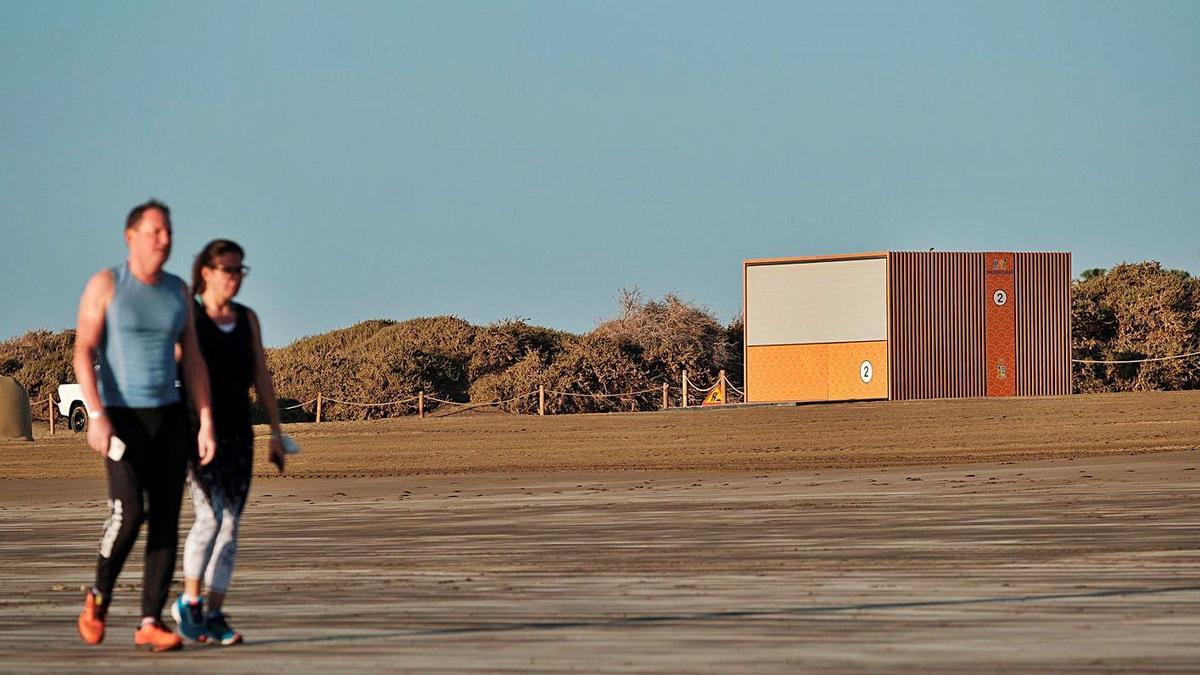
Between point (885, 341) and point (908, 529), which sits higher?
point (885, 341)

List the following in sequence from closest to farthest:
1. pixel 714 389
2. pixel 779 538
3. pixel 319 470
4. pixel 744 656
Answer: pixel 744 656
pixel 779 538
pixel 319 470
pixel 714 389

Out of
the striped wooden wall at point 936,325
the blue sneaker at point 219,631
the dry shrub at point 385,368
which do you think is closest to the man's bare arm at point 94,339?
the blue sneaker at point 219,631

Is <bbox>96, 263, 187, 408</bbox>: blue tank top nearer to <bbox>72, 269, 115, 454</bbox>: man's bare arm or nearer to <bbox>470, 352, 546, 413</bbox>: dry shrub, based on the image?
<bbox>72, 269, 115, 454</bbox>: man's bare arm

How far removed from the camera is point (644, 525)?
570 inches

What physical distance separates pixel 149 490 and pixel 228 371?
0.60 meters

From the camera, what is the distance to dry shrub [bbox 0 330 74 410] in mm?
66125

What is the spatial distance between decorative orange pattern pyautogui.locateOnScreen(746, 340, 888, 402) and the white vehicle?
58.9 ft

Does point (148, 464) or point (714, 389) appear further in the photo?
point (714, 389)

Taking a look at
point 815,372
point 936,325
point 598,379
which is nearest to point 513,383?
point 598,379

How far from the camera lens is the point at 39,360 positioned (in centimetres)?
7019

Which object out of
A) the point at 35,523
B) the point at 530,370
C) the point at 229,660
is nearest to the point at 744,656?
the point at 229,660

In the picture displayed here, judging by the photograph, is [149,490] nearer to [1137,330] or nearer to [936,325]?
[936,325]

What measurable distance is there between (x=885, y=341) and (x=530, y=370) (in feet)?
50.3

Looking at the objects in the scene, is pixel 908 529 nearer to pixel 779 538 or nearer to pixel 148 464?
pixel 779 538
